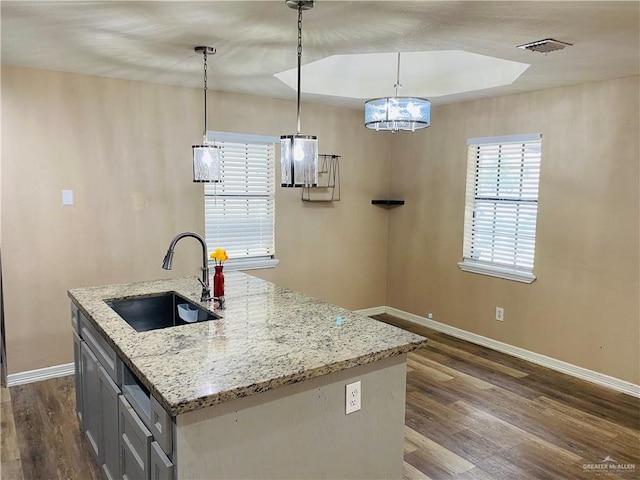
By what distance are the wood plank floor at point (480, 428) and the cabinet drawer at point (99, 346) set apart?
70 centimetres

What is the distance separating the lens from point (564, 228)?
3.92 metres

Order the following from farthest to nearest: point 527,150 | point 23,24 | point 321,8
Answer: point 527,150 < point 23,24 < point 321,8

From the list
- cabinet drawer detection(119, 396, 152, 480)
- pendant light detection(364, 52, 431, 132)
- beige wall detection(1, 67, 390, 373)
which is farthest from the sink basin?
pendant light detection(364, 52, 431, 132)

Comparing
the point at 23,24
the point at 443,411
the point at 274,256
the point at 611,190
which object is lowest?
the point at 443,411

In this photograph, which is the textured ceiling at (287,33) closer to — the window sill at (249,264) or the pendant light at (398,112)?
the pendant light at (398,112)

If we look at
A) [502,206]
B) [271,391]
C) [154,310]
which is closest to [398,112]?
[502,206]

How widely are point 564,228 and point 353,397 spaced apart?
9.39 ft

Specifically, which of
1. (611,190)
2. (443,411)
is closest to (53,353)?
(443,411)

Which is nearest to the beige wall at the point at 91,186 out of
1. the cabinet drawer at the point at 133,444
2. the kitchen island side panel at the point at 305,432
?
the cabinet drawer at the point at 133,444

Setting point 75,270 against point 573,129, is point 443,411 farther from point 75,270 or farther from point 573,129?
point 75,270

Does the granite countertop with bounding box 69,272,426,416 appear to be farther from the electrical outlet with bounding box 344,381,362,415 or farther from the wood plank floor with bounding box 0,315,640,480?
the wood plank floor with bounding box 0,315,640,480

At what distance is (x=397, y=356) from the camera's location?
1967 millimetres

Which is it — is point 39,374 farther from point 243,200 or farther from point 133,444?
point 133,444

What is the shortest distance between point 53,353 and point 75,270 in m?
0.67
